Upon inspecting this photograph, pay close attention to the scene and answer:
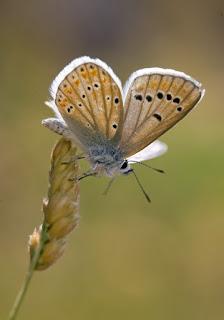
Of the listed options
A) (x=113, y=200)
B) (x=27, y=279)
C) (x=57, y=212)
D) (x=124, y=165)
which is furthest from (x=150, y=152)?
(x=113, y=200)

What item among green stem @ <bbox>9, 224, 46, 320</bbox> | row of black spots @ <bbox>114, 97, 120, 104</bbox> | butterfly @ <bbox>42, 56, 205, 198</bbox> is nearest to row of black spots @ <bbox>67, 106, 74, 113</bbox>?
butterfly @ <bbox>42, 56, 205, 198</bbox>

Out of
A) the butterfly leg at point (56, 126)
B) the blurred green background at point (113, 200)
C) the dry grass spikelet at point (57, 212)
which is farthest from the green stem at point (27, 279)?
the blurred green background at point (113, 200)

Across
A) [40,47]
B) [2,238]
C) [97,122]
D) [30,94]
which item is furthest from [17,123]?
[97,122]

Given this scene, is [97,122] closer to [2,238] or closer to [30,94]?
[2,238]

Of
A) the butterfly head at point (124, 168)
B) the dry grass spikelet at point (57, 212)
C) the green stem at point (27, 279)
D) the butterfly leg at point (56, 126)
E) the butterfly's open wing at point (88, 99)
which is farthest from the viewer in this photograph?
the butterfly head at point (124, 168)

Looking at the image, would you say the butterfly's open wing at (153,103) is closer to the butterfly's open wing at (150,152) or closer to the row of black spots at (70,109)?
the butterfly's open wing at (150,152)

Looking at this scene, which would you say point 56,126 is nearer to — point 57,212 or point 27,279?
point 57,212
